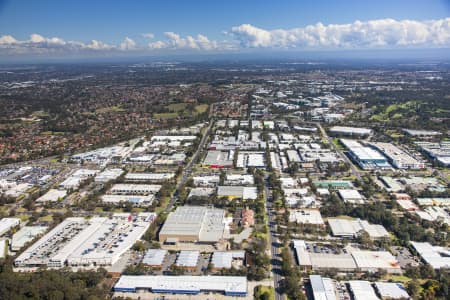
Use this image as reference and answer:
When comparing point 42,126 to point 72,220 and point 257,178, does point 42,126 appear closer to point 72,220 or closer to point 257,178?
point 72,220

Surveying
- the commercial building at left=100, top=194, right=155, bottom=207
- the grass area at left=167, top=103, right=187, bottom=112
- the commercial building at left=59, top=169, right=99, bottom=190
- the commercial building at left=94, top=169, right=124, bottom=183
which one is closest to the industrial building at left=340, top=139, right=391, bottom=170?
the commercial building at left=100, top=194, right=155, bottom=207

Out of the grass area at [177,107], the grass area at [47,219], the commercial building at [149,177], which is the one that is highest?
the grass area at [177,107]

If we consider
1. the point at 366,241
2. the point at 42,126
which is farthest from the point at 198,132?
the point at 366,241

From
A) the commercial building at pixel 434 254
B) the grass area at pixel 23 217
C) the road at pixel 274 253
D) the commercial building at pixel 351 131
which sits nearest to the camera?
the road at pixel 274 253

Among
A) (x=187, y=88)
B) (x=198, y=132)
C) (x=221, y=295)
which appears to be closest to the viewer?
(x=221, y=295)

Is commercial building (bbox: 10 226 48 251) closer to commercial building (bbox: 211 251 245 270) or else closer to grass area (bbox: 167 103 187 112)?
commercial building (bbox: 211 251 245 270)

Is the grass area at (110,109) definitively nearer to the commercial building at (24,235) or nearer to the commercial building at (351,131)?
the commercial building at (351,131)

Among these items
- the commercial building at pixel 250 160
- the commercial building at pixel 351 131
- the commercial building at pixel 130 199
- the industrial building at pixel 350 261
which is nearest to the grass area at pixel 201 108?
the commercial building at pixel 351 131
